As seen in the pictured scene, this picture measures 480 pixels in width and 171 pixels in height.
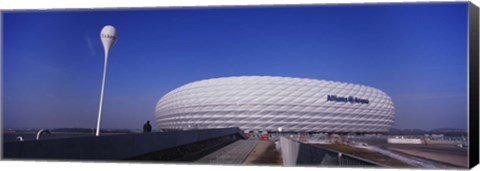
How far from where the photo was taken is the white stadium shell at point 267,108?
16766mm

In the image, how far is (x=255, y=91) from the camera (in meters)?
20.8

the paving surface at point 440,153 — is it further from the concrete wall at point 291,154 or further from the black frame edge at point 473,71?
the concrete wall at point 291,154

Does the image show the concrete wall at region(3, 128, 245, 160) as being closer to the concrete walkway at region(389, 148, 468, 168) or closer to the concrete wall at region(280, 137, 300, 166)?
the concrete wall at region(280, 137, 300, 166)

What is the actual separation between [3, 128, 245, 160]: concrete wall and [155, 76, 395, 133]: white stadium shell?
7032 mm

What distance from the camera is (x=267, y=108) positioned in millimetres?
20844

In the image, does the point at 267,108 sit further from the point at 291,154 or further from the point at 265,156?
the point at 291,154

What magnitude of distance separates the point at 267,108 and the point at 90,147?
Result: 13922 millimetres

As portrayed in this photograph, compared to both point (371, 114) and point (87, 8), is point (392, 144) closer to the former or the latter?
point (87, 8)

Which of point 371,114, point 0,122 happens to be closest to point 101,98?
point 0,122

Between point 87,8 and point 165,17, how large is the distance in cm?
139

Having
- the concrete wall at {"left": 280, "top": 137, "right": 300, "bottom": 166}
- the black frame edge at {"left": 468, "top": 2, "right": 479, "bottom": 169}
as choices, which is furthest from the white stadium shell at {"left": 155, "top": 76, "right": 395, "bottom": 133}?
the black frame edge at {"left": 468, "top": 2, "right": 479, "bottom": 169}

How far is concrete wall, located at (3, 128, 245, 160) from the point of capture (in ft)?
21.5

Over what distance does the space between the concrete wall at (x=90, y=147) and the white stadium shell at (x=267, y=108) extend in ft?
23.1

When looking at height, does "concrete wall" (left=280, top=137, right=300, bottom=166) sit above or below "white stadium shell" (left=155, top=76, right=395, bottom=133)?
below
